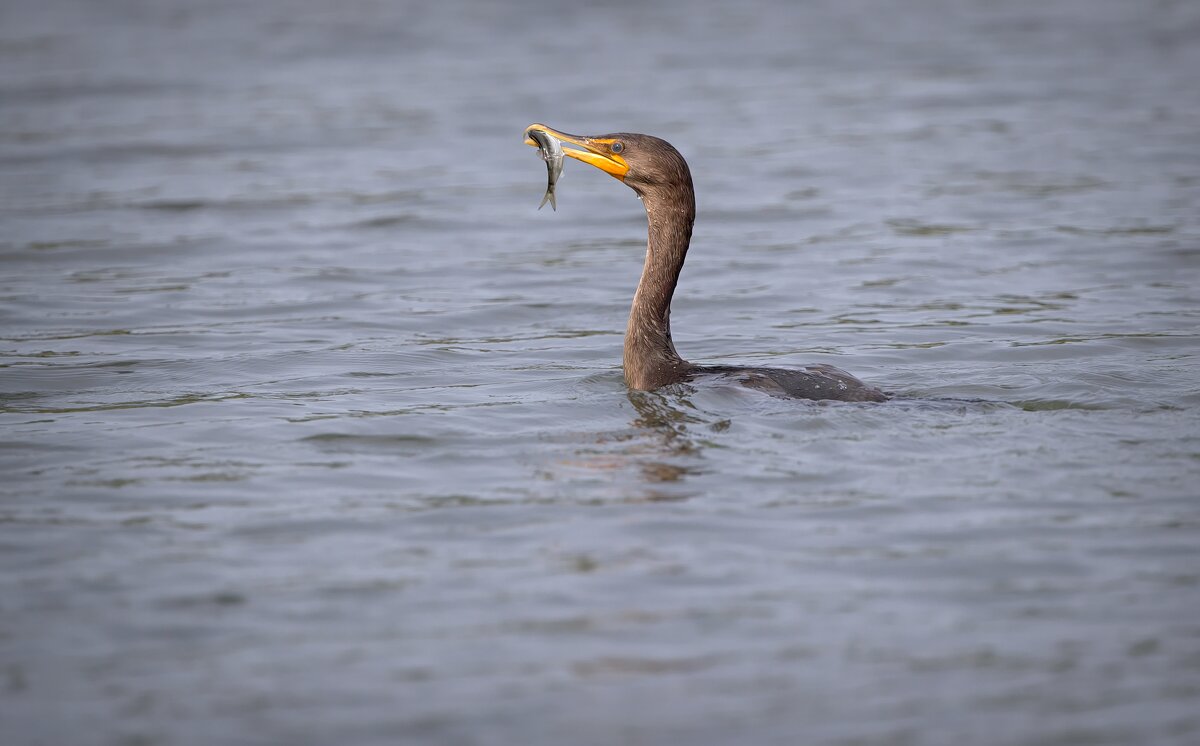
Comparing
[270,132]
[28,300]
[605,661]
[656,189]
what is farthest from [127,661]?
[270,132]

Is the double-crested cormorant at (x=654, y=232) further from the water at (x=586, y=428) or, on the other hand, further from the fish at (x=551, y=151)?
the water at (x=586, y=428)

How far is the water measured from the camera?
15.3 feet

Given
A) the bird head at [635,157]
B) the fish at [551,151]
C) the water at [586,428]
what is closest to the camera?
the water at [586,428]

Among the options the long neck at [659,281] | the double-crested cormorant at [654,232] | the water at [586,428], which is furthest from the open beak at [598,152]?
the water at [586,428]

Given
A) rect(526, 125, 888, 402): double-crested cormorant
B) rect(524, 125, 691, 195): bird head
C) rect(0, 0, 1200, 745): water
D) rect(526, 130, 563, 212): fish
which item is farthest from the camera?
rect(526, 130, 563, 212): fish

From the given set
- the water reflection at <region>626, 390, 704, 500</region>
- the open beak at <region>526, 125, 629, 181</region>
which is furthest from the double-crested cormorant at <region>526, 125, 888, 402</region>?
the water reflection at <region>626, 390, 704, 500</region>

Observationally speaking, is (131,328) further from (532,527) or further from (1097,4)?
(1097,4)

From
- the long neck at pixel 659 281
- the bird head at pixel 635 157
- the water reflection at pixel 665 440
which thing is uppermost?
the bird head at pixel 635 157

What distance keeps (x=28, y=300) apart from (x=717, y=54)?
41.9 ft

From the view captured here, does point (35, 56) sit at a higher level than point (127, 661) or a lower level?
higher

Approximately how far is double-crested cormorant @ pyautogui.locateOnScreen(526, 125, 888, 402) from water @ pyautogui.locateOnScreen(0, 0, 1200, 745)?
21cm

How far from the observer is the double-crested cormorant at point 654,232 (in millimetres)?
8016

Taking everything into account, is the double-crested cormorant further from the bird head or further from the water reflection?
the water reflection

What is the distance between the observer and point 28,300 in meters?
11.1
